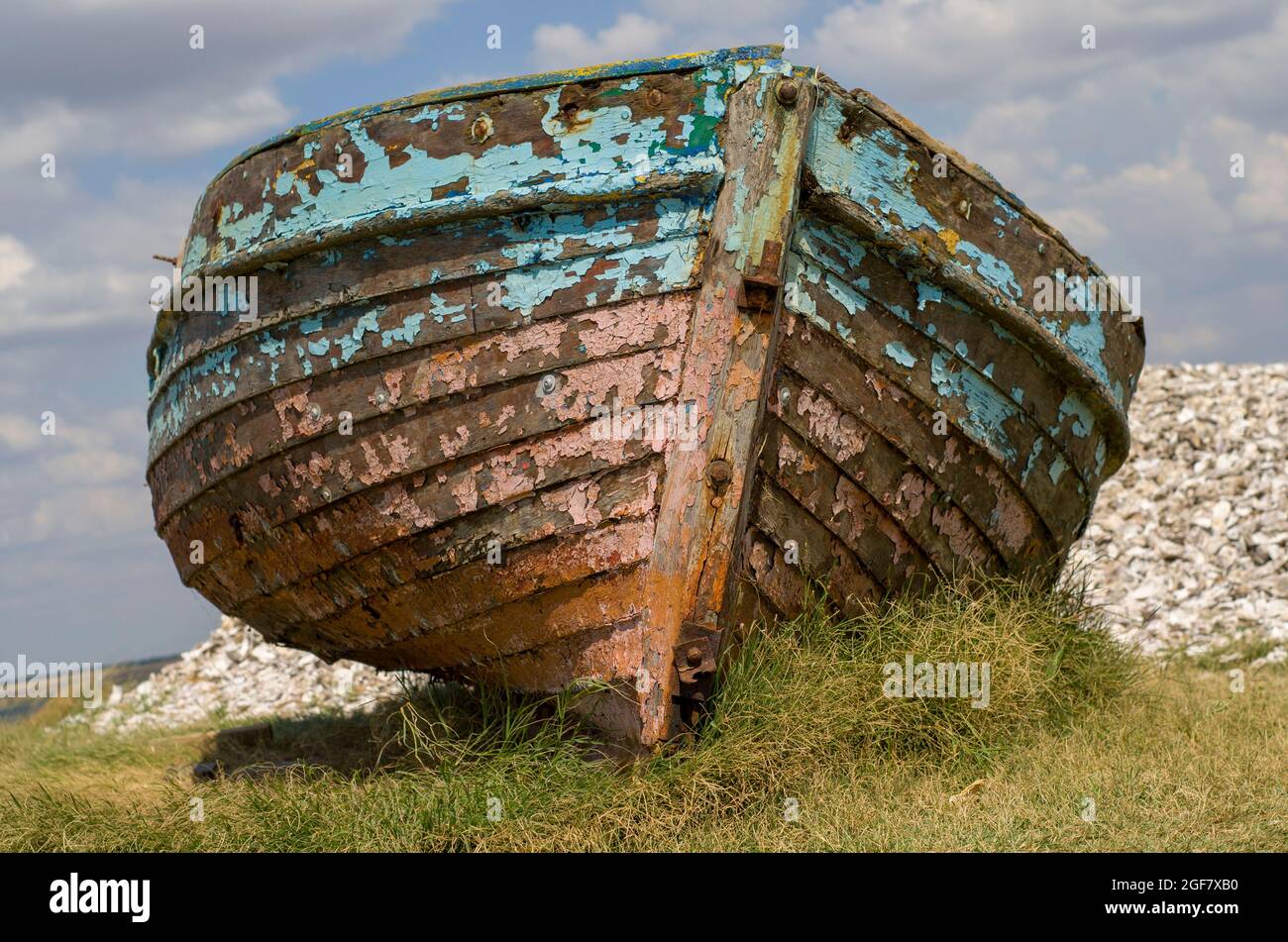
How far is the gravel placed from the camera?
325 inches

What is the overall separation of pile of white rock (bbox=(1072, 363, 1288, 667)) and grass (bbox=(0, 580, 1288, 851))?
243 cm

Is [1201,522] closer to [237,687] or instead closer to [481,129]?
[237,687]

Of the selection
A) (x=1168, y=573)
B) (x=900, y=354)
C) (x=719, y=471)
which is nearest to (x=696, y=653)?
(x=719, y=471)

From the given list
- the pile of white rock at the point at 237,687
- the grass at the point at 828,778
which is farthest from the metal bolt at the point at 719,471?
the pile of white rock at the point at 237,687

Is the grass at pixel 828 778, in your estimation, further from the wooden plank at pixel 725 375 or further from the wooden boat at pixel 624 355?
the wooden plank at pixel 725 375

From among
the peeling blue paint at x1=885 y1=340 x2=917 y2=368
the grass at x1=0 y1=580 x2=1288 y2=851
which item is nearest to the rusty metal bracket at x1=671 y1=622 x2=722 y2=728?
the grass at x1=0 y1=580 x2=1288 y2=851

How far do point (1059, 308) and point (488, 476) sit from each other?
2.02 meters

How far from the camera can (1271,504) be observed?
32.5 ft

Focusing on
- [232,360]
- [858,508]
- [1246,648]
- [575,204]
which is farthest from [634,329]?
[1246,648]

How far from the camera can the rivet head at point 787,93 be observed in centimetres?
377

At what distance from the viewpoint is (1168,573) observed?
9516 mm


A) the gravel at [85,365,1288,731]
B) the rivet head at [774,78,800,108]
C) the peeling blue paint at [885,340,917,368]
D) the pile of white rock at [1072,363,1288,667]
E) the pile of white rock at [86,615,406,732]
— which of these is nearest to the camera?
the rivet head at [774,78,800,108]

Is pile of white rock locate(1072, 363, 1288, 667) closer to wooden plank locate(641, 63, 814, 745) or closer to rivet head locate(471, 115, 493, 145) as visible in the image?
wooden plank locate(641, 63, 814, 745)

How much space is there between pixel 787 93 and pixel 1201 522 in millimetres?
7573
